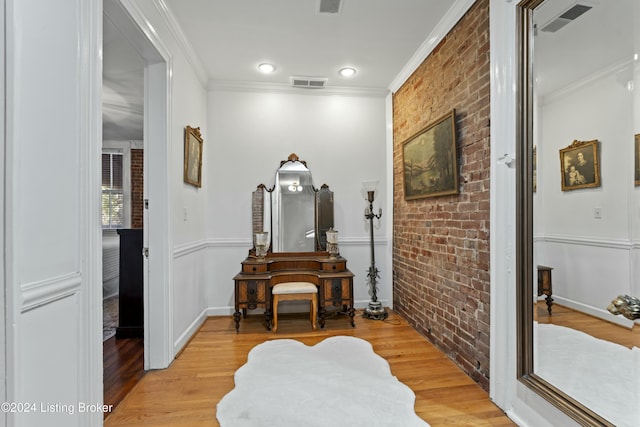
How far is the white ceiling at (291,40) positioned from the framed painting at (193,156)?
75 centimetres

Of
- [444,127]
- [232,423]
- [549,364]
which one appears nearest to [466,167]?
[444,127]

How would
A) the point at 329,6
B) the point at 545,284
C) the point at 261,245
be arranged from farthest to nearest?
1. the point at 261,245
2. the point at 329,6
3. the point at 545,284

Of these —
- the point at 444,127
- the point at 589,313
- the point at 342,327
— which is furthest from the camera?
the point at 342,327

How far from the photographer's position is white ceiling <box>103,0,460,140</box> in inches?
90.2

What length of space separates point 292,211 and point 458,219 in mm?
1847

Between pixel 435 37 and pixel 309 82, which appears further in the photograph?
pixel 309 82

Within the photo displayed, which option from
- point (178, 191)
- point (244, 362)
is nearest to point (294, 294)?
point (244, 362)

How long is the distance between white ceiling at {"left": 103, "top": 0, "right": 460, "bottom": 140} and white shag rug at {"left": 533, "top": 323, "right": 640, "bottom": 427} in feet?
7.46

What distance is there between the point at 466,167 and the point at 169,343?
8.46ft

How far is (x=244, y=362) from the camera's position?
245cm

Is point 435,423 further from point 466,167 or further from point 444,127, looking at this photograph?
point 444,127

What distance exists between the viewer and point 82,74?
53.1 inches

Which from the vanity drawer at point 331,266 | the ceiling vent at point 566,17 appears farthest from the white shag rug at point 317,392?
the ceiling vent at point 566,17

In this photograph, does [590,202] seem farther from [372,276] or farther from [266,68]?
[266,68]
